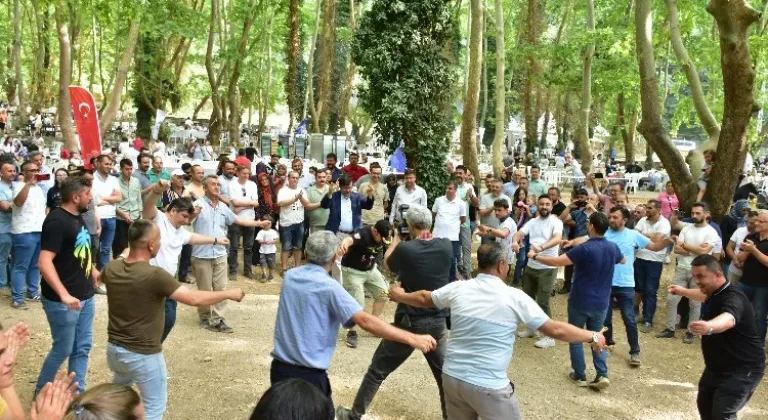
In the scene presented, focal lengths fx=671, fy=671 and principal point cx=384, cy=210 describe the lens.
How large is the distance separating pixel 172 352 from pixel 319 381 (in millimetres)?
3324

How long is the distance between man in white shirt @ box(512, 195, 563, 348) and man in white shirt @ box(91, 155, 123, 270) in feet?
16.6

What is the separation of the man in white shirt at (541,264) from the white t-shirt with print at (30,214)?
18.4 feet

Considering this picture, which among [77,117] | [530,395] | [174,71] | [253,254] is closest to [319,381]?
[530,395]

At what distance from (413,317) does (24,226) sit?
16.5 ft

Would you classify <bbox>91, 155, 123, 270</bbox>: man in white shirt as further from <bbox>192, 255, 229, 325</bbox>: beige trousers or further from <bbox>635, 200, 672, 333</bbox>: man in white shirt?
<bbox>635, 200, 672, 333</bbox>: man in white shirt

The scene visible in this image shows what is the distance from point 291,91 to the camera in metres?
26.8

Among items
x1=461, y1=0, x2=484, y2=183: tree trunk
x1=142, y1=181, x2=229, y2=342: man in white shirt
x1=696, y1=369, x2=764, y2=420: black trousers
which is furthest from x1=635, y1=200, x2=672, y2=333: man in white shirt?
x1=461, y1=0, x2=484, y2=183: tree trunk

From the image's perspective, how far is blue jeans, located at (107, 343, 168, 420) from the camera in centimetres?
418

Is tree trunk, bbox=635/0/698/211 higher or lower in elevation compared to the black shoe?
higher

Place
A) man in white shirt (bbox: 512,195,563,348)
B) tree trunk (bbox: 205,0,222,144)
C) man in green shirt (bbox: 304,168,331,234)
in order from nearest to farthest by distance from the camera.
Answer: man in white shirt (bbox: 512,195,563,348), man in green shirt (bbox: 304,168,331,234), tree trunk (bbox: 205,0,222,144)

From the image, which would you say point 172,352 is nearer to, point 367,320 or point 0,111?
point 367,320

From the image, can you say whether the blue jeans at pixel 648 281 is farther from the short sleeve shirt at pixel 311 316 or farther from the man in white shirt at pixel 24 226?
the man in white shirt at pixel 24 226

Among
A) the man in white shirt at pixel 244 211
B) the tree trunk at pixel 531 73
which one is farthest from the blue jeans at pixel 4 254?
the tree trunk at pixel 531 73

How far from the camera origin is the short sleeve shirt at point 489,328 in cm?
406
